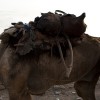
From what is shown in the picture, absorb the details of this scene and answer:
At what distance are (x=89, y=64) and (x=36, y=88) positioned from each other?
2.53ft

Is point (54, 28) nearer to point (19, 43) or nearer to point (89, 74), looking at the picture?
point (19, 43)

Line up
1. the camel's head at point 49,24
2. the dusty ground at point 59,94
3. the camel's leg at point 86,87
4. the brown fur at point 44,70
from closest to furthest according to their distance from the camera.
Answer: the brown fur at point 44,70 < the camel's head at point 49,24 < the camel's leg at point 86,87 < the dusty ground at point 59,94

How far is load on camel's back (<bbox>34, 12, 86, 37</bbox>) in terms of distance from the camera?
5070 mm

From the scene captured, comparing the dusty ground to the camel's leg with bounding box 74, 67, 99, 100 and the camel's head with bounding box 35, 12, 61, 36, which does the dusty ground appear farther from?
the camel's head with bounding box 35, 12, 61, 36

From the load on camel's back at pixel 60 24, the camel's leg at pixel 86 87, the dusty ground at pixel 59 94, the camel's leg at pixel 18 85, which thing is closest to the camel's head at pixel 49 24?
the load on camel's back at pixel 60 24

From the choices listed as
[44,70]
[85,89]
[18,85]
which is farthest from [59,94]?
[18,85]

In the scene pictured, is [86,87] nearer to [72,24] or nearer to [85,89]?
[85,89]

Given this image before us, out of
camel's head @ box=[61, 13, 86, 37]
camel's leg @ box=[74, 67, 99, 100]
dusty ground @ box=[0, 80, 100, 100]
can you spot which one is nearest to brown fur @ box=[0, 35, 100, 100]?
camel's leg @ box=[74, 67, 99, 100]

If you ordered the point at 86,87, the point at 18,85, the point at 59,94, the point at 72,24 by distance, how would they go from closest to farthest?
the point at 18,85 → the point at 72,24 → the point at 86,87 → the point at 59,94

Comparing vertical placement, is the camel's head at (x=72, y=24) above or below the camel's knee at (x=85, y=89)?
above

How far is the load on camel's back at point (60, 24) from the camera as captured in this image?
200 inches

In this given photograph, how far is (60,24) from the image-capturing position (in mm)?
5133

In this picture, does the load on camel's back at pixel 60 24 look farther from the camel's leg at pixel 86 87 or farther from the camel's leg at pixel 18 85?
the camel's leg at pixel 86 87

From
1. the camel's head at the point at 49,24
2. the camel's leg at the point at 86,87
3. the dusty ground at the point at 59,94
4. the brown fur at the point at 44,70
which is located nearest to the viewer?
the brown fur at the point at 44,70
